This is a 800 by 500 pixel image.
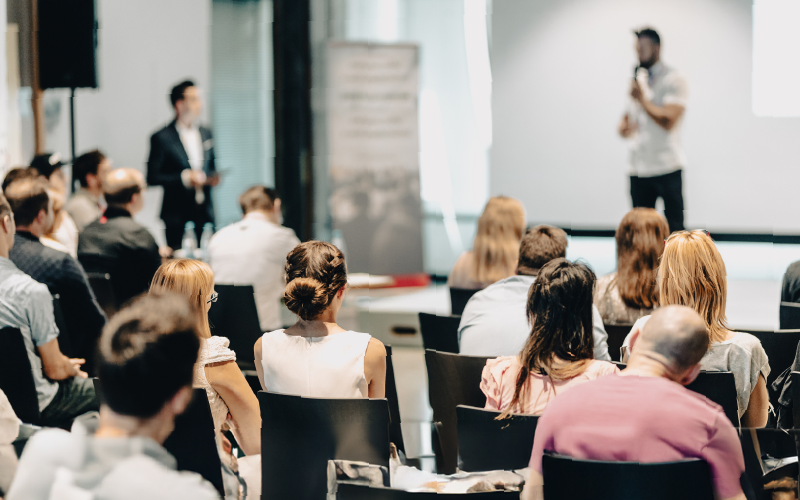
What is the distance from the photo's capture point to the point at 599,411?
1674 millimetres

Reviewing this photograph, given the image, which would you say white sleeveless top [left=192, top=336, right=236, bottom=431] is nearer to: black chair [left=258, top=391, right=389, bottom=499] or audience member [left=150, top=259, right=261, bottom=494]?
audience member [left=150, top=259, right=261, bottom=494]

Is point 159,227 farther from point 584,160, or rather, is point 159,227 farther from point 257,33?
point 584,160

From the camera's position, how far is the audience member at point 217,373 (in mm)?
2311

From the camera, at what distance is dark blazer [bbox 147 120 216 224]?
6648 millimetres

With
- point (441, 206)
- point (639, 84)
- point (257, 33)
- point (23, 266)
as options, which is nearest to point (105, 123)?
point (257, 33)

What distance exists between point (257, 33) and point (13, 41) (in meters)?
2.52

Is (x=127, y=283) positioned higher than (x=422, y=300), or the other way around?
(x=127, y=283)

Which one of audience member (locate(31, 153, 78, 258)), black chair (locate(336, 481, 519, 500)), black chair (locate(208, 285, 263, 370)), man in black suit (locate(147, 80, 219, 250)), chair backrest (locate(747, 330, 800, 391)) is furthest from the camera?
man in black suit (locate(147, 80, 219, 250))

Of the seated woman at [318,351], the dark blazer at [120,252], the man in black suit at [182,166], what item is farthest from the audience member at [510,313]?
the man in black suit at [182,166]

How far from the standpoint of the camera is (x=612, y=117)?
7789mm

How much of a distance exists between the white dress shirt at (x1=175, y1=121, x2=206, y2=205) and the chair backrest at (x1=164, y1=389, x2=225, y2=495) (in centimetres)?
494

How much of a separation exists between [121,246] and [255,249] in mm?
757

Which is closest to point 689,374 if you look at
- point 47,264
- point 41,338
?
point 41,338

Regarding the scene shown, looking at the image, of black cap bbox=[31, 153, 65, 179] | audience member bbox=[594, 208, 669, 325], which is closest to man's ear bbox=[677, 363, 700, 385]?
audience member bbox=[594, 208, 669, 325]
